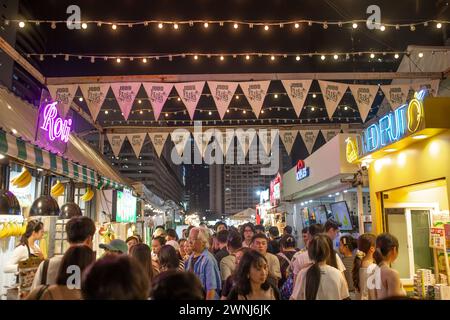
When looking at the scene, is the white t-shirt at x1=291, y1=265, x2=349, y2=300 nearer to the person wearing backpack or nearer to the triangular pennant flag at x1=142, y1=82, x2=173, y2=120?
the person wearing backpack

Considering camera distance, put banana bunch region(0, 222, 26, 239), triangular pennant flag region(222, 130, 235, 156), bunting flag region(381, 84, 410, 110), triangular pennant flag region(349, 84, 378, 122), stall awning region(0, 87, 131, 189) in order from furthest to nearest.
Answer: triangular pennant flag region(222, 130, 235, 156) < bunting flag region(381, 84, 410, 110) < triangular pennant flag region(349, 84, 378, 122) < banana bunch region(0, 222, 26, 239) < stall awning region(0, 87, 131, 189)

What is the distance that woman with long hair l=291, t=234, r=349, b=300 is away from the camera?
11.6 ft

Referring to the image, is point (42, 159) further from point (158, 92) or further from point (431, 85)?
point (431, 85)

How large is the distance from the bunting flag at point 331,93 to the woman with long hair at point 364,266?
5.57 m

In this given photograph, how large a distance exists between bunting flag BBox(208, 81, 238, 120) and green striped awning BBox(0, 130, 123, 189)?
3.62 metres

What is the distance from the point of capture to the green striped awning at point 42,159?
17.0ft

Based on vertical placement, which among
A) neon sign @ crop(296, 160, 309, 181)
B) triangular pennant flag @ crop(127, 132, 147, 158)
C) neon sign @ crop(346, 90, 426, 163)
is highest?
triangular pennant flag @ crop(127, 132, 147, 158)

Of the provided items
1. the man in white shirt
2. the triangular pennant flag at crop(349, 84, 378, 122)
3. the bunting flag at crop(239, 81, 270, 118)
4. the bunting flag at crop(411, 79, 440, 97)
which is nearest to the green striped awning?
the man in white shirt

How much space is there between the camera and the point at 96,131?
16.1 metres

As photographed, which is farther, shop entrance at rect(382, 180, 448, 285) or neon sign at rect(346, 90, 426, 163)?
shop entrance at rect(382, 180, 448, 285)

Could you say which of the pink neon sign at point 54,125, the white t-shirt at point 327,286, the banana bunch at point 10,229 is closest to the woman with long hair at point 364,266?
the white t-shirt at point 327,286

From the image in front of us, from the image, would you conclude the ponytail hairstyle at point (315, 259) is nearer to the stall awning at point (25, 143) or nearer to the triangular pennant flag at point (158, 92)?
the stall awning at point (25, 143)

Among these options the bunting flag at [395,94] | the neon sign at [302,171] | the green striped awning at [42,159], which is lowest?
the green striped awning at [42,159]
